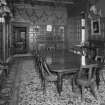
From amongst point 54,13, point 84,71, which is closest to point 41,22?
point 54,13

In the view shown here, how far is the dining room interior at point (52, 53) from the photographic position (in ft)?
9.26

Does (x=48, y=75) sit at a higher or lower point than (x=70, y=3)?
lower

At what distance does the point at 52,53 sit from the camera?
5.24 metres

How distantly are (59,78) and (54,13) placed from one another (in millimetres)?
8611

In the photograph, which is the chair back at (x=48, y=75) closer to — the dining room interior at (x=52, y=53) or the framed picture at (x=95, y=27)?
the dining room interior at (x=52, y=53)

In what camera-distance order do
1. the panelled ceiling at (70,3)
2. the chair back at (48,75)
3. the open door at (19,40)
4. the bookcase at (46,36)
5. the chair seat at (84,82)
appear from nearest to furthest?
the chair seat at (84,82) < the chair back at (48,75) < the panelled ceiling at (70,3) < the bookcase at (46,36) < the open door at (19,40)

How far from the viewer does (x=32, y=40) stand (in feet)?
34.6

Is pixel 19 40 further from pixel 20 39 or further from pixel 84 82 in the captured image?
pixel 84 82

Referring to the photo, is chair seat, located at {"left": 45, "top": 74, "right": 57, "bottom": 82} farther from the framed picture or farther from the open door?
the open door

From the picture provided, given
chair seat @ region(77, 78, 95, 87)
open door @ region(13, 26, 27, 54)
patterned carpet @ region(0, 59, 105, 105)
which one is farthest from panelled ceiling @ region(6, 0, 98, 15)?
chair seat @ region(77, 78, 95, 87)

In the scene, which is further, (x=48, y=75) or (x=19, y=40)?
(x=19, y=40)

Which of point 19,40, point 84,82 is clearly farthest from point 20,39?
point 84,82

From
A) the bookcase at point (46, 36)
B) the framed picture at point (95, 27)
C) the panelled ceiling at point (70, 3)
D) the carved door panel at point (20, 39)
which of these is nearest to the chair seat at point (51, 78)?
the framed picture at point (95, 27)

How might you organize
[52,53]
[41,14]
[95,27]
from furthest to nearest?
[41,14] → [95,27] → [52,53]
